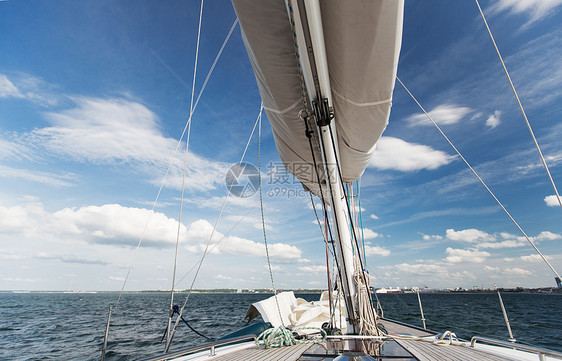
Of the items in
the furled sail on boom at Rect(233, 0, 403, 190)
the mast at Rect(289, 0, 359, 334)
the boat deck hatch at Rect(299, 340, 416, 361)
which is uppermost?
the furled sail on boom at Rect(233, 0, 403, 190)

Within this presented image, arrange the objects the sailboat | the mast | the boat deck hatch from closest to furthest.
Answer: the mast, the sailboat, the boat deck hatch

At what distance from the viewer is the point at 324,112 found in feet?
11.1

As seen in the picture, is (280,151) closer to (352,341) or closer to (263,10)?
(263,10)

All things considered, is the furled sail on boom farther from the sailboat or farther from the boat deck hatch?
the boat deck hatch

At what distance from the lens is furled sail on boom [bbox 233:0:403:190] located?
A: 3004 mm

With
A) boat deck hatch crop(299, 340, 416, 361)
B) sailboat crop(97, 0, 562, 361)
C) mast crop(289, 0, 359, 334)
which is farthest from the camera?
boat deck hatch crop(299, 340, 416, 361)

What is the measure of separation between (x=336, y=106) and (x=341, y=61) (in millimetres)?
838

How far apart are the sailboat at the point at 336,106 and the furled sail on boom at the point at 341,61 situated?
0.01 metres

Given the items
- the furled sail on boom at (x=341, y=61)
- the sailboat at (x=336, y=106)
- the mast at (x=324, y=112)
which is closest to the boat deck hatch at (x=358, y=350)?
the sailboat at (x=336, y=106)

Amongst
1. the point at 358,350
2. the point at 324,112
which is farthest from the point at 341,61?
the point at 358,350

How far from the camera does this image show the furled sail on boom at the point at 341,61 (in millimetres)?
3004

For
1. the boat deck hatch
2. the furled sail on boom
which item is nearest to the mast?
the furled sail on boom

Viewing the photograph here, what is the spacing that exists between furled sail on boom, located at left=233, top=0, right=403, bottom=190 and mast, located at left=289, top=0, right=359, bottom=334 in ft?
0.42

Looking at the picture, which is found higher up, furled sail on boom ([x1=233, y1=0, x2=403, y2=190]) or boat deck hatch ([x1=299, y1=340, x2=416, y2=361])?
furled sail on boom ([x1=233, y1=0, x2=403, y2=190])
